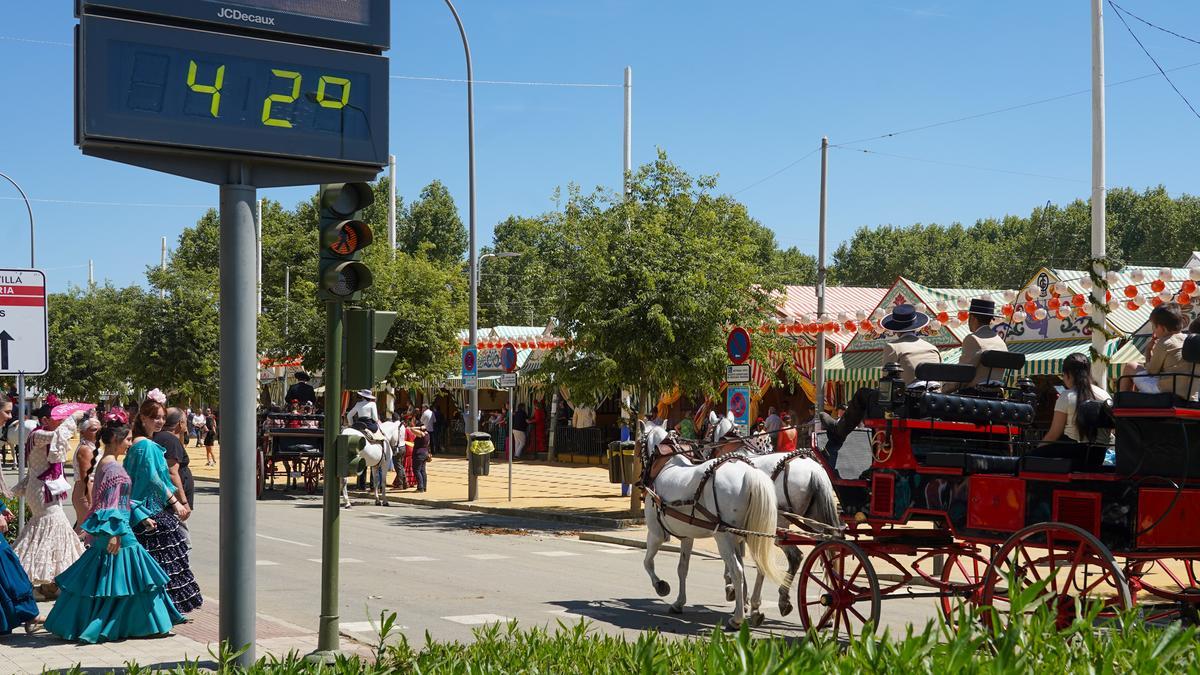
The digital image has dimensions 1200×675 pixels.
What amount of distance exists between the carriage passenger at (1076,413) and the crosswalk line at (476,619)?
16.4 feet

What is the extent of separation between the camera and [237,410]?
669 cm

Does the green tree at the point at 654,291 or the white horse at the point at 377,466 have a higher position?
the green tree at the point at 654,291

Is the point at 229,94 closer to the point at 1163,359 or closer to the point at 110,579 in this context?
the point at 110,579

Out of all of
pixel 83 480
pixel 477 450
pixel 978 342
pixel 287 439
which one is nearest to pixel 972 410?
pixel 978 342

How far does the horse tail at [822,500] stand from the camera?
11.4 meters

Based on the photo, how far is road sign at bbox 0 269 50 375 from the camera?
1118 cm

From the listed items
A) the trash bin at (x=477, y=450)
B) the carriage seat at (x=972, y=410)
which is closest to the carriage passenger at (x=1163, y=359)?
the carriage seat at (x=972, y=410)

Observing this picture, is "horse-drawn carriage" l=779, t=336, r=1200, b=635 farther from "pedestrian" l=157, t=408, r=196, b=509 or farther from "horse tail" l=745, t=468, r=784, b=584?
"pedestrian" l=157, t=408, r=196, b=509

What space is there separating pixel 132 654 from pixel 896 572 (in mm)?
9027

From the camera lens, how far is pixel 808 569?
9.58m

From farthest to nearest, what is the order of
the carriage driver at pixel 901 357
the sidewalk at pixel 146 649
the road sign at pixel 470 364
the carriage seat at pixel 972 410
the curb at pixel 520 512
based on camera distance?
1. the road sign at pixel 470 364
2. the curb at pixel 520 512
3. the carriage driver at pixel 901 357
4. the carriage seat at pixel 972 410
5. the sidewalk at pixel 146 649

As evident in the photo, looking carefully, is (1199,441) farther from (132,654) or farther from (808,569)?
(132,654)

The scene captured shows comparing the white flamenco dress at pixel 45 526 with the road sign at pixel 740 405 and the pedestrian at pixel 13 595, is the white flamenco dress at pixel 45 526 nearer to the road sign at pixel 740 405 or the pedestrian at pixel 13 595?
Result: the pedestrian at pixel 13 595

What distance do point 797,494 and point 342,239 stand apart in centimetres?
526
